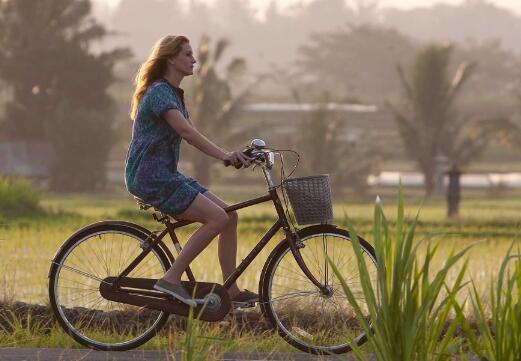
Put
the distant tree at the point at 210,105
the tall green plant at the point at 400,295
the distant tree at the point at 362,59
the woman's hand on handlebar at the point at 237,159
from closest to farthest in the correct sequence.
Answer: the tall green plant at the point at 400,295 → the woman's hand on handlebar at the point at 237,159 → the distant tree at the point at 210,105 → the distant tree at the point at 362,59

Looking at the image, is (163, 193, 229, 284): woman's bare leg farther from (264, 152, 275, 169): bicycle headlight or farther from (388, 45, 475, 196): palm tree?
(388, 45, 475, 196): palm tree

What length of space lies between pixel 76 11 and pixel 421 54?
1192cm

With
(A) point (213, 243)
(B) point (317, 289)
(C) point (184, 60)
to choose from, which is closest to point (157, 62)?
(C) point (184, 60)

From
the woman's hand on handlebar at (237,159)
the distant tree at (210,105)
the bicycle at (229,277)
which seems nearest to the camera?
the woman's hand on handlebar at (237,159)

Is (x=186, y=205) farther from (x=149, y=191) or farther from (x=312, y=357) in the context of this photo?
(x=312, y=357)

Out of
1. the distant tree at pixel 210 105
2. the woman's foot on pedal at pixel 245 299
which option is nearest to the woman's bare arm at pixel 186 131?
the woman's foot on pedal at pixel 245 299

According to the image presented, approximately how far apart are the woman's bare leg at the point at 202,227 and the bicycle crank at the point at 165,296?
11 cm

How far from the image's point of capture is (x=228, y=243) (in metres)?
6.56

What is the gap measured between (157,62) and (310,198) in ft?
3.28

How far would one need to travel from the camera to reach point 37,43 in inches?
1606

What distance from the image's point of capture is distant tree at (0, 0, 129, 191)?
38594 mm

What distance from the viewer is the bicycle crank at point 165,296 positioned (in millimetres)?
6504

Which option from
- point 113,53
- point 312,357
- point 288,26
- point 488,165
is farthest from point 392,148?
point 288,26

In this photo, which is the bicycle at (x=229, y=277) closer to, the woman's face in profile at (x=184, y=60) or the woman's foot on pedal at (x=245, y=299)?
the woman's foot on pedal at (x=245, y=299)
